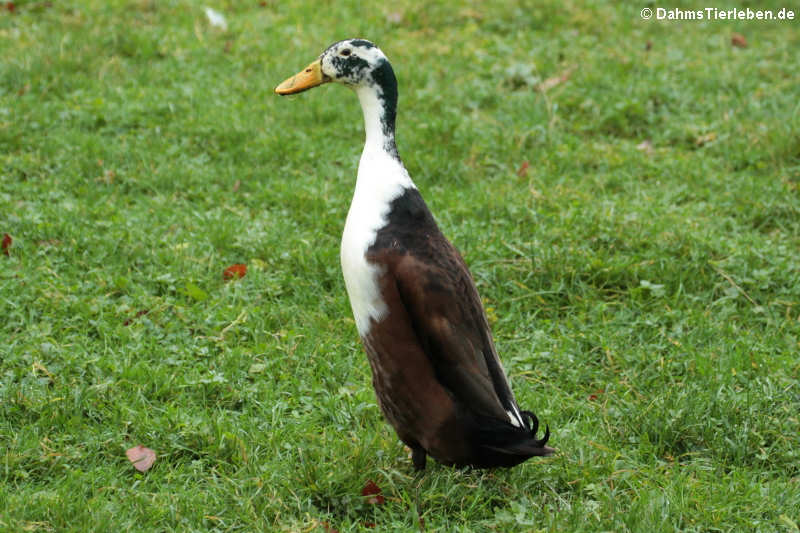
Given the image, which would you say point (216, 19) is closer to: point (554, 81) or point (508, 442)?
point (554, 81)

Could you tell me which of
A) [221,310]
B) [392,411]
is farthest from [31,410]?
[392,411]

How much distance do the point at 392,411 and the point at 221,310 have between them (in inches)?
49.2

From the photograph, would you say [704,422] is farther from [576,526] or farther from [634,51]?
[634,51]

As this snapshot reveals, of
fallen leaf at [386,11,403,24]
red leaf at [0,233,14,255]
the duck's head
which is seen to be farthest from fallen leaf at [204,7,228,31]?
the duck's head

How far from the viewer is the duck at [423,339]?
9.34 feet

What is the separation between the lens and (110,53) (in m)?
6.26

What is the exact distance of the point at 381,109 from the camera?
10.2 ft

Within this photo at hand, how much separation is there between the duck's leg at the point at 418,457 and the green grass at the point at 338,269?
5 centimetres

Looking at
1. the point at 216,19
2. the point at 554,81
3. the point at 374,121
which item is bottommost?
the point at 554,81

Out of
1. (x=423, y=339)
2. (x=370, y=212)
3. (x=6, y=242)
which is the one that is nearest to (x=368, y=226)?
(x=370, y=212)

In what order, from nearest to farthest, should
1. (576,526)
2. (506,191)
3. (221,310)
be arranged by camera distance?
1. (576,526)
2. (221,310)
3. (506,191)

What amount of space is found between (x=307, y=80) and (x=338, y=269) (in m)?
1.16

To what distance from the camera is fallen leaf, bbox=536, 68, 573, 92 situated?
6.16 m

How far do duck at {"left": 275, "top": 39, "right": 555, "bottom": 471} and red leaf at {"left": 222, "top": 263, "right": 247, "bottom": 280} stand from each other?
4.54 feet
